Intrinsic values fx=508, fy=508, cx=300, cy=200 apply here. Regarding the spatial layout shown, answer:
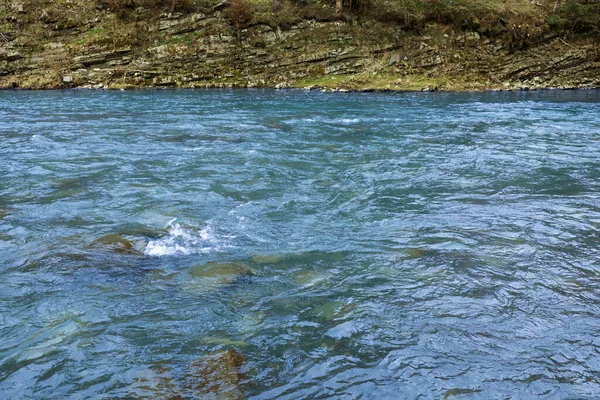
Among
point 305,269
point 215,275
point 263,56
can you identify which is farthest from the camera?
point 263,56

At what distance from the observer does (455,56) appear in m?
29.9

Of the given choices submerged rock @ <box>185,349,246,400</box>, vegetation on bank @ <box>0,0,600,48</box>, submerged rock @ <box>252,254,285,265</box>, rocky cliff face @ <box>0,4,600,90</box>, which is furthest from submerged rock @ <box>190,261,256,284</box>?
vegetation on bank @ <box>0,0,600,48</box>

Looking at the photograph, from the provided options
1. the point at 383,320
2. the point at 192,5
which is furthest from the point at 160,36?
the point at 383,320

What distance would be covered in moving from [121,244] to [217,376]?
9.40ft

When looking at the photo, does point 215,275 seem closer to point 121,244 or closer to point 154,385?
point 121,244

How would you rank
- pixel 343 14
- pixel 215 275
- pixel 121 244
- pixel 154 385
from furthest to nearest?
pixel 343 14
pixel 121 244
pixel 215 275
pixel 154 385

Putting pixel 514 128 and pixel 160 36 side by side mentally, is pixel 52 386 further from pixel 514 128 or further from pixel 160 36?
pixel 160 36

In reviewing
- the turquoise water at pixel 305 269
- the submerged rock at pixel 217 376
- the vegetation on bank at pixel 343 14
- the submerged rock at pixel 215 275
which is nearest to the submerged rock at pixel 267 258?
the turquoise water at pixel 305 269

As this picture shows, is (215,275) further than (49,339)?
Yes

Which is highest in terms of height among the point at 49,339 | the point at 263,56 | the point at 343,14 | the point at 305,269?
the point at 343,14

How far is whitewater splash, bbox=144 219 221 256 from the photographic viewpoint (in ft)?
19.4

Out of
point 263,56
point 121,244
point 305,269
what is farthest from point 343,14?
point 305,269

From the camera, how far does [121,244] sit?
5980 mm

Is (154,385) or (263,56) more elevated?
(263,56)
